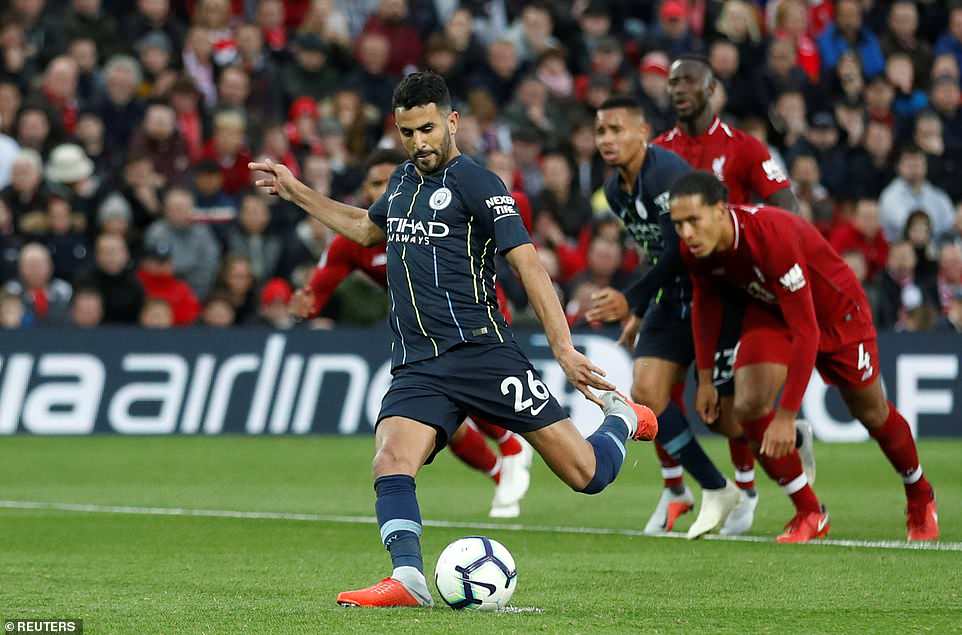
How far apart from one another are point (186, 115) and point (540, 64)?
4.30 metres

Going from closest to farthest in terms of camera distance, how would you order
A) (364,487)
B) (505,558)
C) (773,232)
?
(505,558)
(773,232)
(364,487)

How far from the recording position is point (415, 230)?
24.6 feet

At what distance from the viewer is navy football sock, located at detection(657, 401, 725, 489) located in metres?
10.4

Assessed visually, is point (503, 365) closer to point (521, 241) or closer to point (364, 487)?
point (521, 241)

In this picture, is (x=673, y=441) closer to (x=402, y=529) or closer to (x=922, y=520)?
(x=922, y=520)

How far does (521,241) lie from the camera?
7297 mm

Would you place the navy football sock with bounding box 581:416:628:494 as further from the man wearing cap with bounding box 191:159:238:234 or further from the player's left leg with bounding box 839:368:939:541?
the man wearing cap with bounding box 191:159:238:234

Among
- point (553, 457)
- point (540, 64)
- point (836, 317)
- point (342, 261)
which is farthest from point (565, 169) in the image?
point (553, 457)

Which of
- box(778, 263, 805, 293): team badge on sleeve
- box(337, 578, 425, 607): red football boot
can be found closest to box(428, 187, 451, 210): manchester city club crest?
box(337, 578, 425, 607): red football boot

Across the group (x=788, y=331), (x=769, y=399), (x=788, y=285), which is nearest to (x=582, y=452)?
(x=788, y=285)

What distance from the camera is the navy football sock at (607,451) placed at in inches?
303

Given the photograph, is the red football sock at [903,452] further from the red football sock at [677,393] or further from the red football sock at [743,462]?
the red football sock at [677,393]

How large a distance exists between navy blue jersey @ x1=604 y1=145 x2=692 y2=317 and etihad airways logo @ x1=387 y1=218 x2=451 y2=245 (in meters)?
2.58

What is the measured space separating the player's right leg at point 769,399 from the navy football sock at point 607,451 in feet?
6.49
